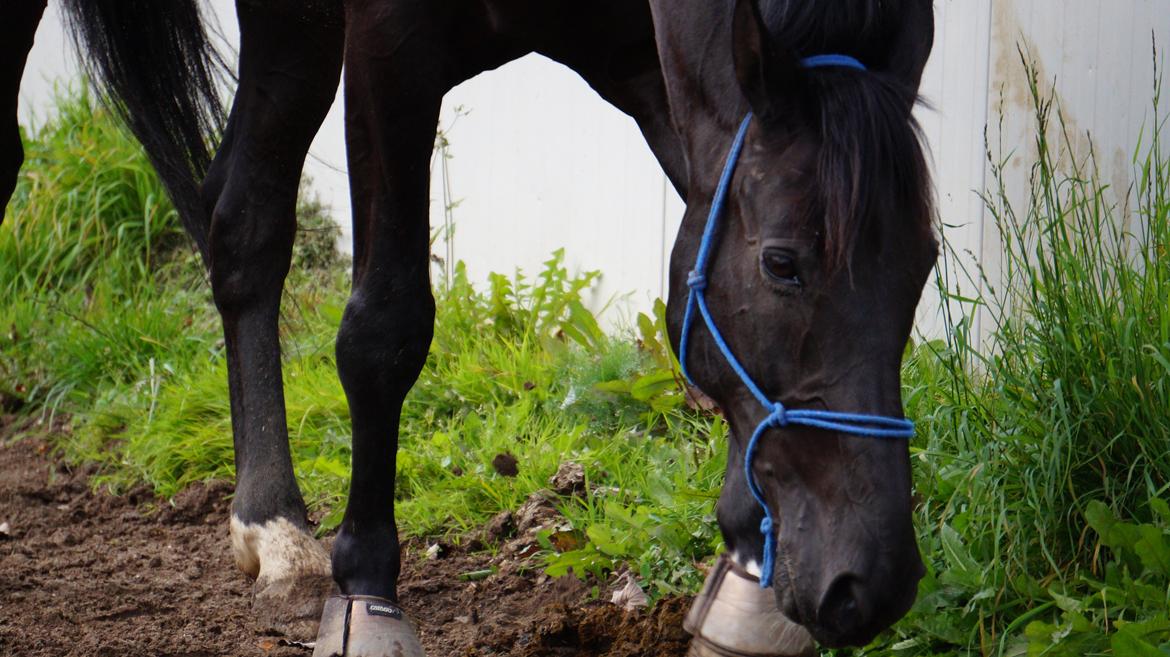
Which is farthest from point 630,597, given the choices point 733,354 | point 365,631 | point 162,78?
point 162,78

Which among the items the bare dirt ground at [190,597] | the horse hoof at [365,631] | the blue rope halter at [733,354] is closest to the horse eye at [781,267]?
the blue rope halter at [733,354]

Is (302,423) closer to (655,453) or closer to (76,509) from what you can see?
(76,509)

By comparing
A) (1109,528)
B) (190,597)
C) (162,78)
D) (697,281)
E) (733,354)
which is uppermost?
(162,78)

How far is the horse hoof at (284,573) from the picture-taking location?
3057 millimetres

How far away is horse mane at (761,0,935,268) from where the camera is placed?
1.77m

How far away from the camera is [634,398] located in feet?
13.1

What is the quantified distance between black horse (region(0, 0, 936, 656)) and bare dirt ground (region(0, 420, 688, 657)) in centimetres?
23

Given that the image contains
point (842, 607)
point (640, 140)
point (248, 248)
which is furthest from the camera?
point (640, 140)

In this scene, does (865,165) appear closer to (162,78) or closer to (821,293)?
(821,293)

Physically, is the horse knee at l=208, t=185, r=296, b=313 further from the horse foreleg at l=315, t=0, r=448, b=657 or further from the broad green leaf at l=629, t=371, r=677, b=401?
the broad green leaf at l=629, t=371, r=677, b=401

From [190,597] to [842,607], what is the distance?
2107 mm

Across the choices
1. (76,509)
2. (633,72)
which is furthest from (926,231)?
(76,509)

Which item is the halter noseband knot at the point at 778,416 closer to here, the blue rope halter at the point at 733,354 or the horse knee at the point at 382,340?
the blue rope halter at the point at 733,354

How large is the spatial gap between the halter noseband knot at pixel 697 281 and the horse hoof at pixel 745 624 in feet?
1.76
